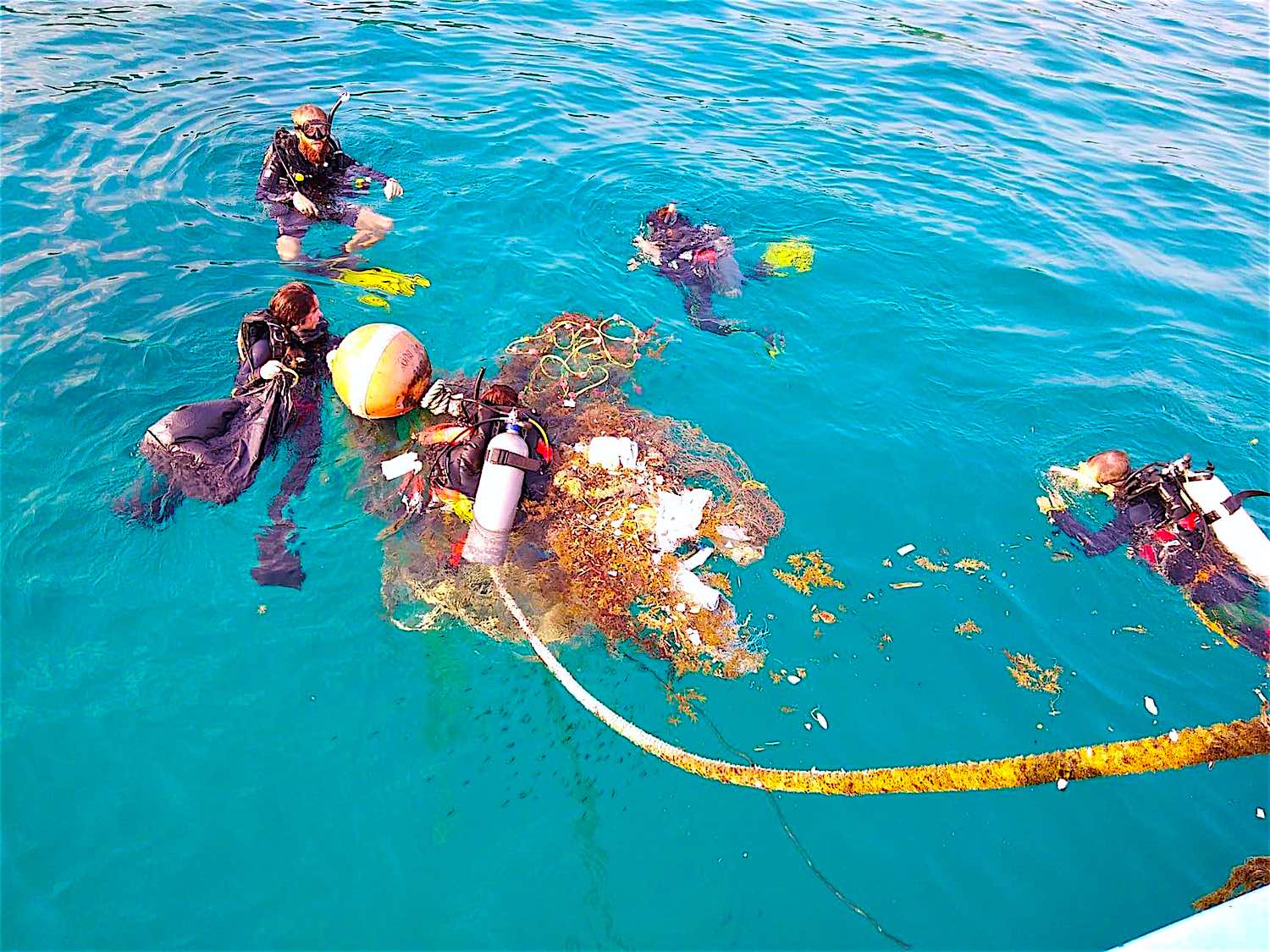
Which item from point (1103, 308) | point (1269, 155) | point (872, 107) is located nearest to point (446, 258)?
point (1103, 308)

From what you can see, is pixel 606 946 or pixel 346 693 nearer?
pixel 606 946

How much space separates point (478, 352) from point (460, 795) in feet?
15.6

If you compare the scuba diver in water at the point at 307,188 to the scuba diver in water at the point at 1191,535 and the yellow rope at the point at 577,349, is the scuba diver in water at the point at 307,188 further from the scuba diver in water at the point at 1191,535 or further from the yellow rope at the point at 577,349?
the scuba diver in water at the point at 1191,535

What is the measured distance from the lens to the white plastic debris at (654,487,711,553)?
5957 millimetres

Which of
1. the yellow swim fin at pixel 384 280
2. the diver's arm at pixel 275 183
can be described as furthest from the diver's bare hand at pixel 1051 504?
the diver's arm at pixel 275 183

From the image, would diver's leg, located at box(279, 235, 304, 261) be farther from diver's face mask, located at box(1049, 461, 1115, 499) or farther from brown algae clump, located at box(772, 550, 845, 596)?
diver's face mask, located at box(1049, 461, 1115, 499)

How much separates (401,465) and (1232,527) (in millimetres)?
7073

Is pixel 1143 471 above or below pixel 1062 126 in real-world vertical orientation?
below

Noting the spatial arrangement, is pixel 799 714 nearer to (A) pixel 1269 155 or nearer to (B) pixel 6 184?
(B) pixel 6 184

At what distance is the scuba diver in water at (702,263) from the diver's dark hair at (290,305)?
418 cm

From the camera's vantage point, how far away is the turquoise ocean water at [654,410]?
4250 mm

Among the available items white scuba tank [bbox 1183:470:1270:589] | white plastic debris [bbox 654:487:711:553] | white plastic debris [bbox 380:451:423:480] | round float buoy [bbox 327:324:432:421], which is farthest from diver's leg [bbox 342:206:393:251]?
white scuba tank [bbox 1183:470:1270:589]

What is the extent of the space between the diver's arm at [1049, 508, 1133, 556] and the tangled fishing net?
2.68 metres

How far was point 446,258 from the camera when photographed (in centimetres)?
905
